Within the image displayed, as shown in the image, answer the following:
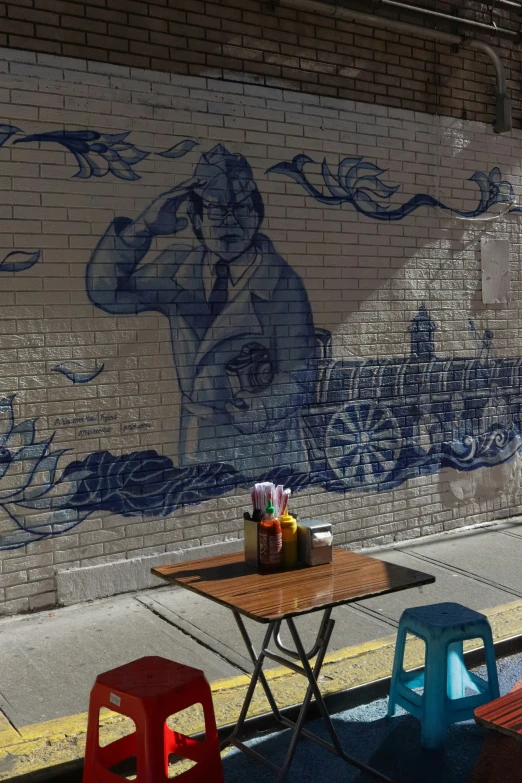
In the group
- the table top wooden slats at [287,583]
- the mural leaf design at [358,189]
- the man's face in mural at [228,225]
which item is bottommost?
the table top wooden slats at [287,583]

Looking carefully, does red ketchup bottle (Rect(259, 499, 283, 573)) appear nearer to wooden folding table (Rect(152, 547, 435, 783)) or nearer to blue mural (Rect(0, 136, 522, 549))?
wooden folding table (Rect(152, 547, 435, 783))

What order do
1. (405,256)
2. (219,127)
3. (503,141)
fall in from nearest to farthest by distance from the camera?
(219,127) → (405,256) → (503,141)

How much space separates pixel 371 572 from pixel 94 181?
309cm

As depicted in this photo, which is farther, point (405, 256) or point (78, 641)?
point (405, 256)

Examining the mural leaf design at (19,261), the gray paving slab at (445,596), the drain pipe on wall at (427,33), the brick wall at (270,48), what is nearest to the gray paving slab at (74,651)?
the gray paving slab at (445,596)

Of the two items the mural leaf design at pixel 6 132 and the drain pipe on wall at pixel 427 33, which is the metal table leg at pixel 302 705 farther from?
the drain pipe on wall at pixel 427 33

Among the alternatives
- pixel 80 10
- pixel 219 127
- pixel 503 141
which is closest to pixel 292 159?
pixel 219 127

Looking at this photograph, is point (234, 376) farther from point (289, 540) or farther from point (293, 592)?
A: point (293, 592)

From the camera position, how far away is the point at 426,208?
276 inches

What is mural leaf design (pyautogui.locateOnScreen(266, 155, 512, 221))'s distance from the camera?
6.30m

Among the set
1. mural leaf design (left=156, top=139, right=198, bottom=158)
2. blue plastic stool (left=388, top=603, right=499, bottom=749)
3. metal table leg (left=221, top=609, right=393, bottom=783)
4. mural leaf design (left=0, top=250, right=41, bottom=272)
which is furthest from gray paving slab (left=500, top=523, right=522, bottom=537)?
mural leaf design (left=0, top=250, right=41, bottom=272)

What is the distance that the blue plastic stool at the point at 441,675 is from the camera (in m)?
3.87

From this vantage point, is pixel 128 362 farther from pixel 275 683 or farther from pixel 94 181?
pixel 275 683

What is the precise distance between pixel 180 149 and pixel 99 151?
580 millimetres
